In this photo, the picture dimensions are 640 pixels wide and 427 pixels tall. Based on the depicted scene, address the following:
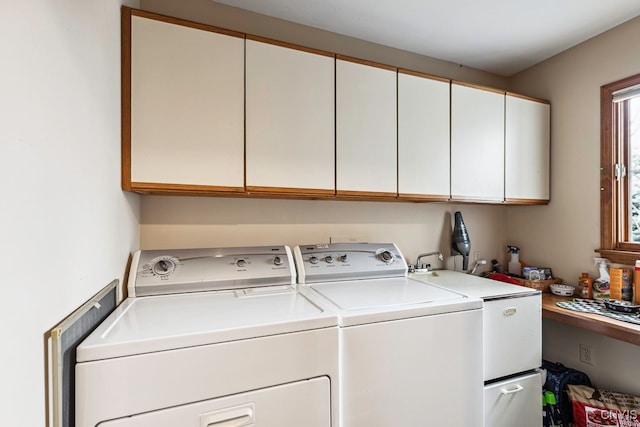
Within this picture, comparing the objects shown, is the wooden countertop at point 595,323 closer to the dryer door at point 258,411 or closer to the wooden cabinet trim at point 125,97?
the dryer door at point 258,411

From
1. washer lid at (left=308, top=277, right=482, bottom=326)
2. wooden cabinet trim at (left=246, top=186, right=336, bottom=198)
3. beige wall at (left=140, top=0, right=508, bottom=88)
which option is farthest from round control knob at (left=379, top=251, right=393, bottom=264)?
beige wall at (left=140, top=0, right=508, bottom=88)

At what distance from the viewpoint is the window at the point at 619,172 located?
6.51 ft

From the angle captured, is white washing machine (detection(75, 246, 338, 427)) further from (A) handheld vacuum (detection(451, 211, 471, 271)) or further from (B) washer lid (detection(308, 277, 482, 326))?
(A) handheld vacuum (detection(451, 211, 471, 271))

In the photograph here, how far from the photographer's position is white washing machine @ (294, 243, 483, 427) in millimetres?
1189

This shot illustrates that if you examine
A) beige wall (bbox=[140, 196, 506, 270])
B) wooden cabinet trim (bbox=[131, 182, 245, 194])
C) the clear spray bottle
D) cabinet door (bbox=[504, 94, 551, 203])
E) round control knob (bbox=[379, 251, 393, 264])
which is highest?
cabinet door (bbox=[504, 94, 551, 203])

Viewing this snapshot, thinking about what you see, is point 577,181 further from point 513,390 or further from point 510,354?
point 513,390

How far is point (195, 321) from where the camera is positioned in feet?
3.52

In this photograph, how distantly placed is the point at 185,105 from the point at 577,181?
2662 millimetres

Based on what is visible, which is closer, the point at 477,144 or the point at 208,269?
the point at 208,269

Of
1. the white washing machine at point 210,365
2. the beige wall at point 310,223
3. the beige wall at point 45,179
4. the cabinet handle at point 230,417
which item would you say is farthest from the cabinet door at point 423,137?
the beige wall at point 45,179

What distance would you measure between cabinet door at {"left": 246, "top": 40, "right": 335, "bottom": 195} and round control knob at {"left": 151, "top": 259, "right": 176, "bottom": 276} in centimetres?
53

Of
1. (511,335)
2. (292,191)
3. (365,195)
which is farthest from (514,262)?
(292,191)

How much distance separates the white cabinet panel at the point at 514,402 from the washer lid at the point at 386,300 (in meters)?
0.56

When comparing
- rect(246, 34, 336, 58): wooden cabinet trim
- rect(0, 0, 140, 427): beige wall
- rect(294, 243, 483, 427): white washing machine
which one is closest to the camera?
rect(0, 0, 140, 427): beige wall
